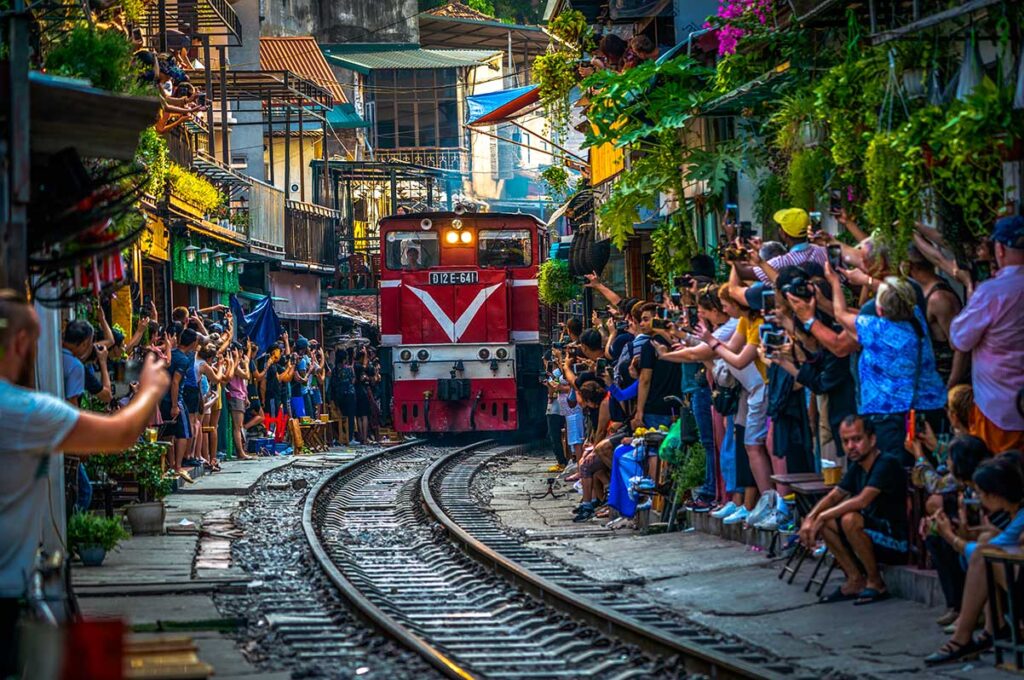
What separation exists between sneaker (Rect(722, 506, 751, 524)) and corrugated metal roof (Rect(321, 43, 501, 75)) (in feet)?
120

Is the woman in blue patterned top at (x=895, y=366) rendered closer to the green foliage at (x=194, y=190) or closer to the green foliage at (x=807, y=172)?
the green foliage at (x=807, y=172)

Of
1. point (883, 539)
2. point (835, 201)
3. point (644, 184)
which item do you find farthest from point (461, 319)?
point (883, 539)

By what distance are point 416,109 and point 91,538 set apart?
40.8 meters

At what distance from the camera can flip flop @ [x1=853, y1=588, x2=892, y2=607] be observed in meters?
9.77

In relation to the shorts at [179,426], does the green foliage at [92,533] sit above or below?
below

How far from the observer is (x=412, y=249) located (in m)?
28.4

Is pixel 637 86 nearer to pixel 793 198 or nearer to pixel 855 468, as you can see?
pixel 793 198

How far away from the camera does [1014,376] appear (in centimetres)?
886

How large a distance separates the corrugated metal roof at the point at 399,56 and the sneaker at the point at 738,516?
120 feet

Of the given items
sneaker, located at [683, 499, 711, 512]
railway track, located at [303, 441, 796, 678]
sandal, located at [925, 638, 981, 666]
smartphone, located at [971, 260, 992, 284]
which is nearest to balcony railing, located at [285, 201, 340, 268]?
railway track, located at [303, 441, 796, 678]

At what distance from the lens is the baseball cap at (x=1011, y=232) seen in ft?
29.4

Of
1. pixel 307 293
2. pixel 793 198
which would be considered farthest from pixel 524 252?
pixel 793 198

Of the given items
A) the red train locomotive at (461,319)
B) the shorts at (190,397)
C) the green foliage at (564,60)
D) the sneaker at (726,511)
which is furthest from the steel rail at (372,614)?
the red train locomotive at (461,319)

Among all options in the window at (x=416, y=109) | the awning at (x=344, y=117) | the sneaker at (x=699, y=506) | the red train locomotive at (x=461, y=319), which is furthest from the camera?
the window at (x=416, y=109)
